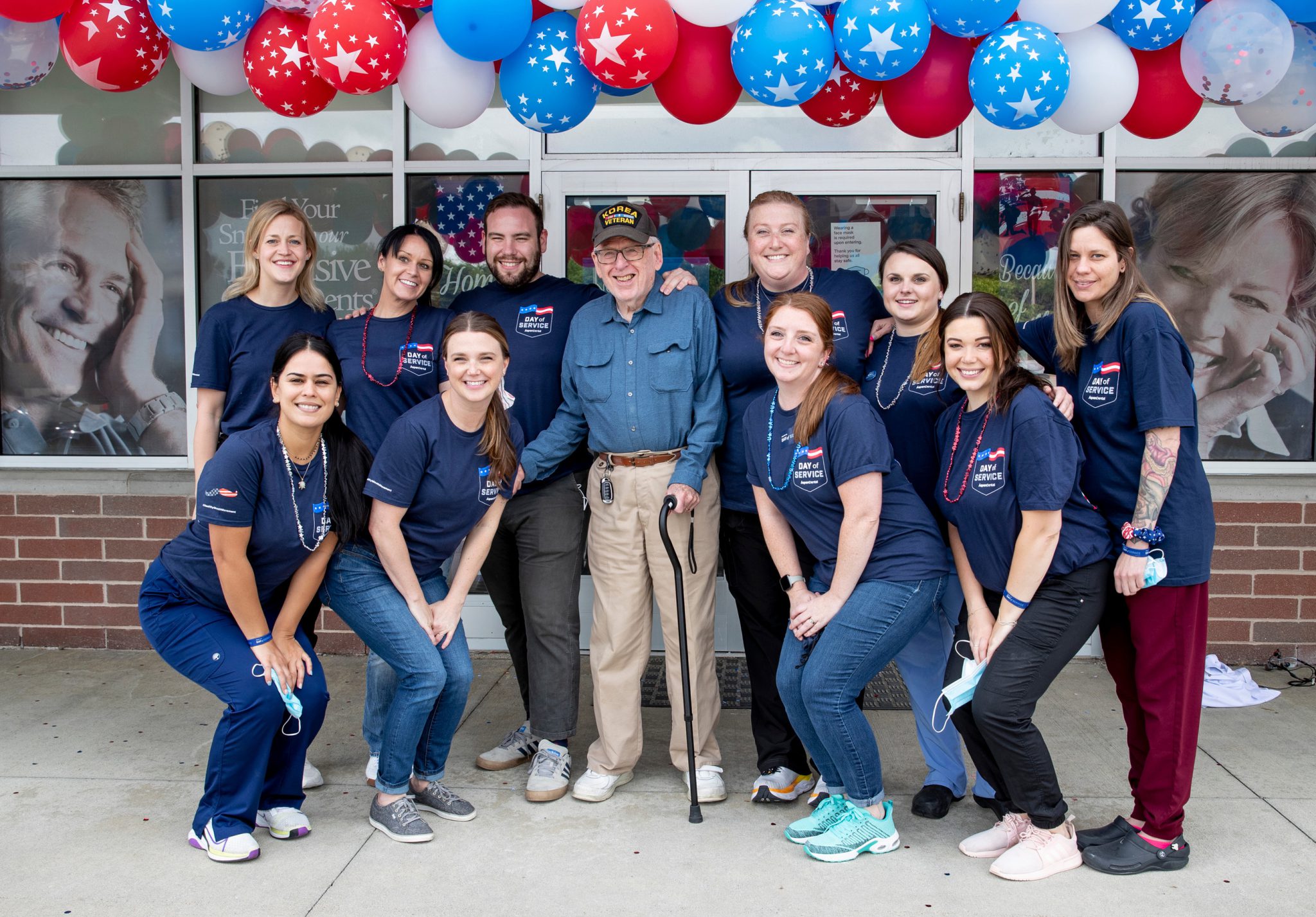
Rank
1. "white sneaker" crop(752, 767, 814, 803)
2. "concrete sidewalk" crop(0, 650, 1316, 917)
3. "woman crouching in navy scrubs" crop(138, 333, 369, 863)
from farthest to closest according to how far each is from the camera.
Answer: "white sneaker" crop(752, 767, 814, 803) → "woman crouching in navy scrubs" crop(138, 333, 369, 863) → "concrete sidewalk" crop(0, 650, 1316, 917)

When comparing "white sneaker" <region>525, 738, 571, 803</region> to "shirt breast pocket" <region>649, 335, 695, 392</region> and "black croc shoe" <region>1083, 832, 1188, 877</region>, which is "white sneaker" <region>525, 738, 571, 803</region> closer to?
"shirt breast pocket" <region>649, 335, 695, 392</region>

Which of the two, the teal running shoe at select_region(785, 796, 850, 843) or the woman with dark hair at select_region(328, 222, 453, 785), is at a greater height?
the woman with dark hair at select_region(328, 222, 453, 785)

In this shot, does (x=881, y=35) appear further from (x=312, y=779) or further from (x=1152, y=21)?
(x=312, y=779)

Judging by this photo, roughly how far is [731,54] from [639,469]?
55.1 inches

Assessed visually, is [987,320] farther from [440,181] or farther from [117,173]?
[117,173]

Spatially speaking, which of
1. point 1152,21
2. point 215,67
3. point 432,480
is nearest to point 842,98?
point 1152,21

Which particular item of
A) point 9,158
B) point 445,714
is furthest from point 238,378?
point 9,158

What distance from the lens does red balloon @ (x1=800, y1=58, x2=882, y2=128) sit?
3.74m

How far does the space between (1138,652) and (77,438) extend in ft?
16.4

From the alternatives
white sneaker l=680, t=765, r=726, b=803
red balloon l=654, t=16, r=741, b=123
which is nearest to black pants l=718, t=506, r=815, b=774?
white sneaker l=680, t=765, r=726, b=803

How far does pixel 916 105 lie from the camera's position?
369 centimetres

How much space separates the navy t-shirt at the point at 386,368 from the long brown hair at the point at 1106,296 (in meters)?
2.04

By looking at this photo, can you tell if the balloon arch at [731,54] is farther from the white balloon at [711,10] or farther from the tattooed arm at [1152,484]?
the tattooed arm at [1152,484]

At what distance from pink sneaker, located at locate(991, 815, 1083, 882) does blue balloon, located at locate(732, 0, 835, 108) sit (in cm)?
238
